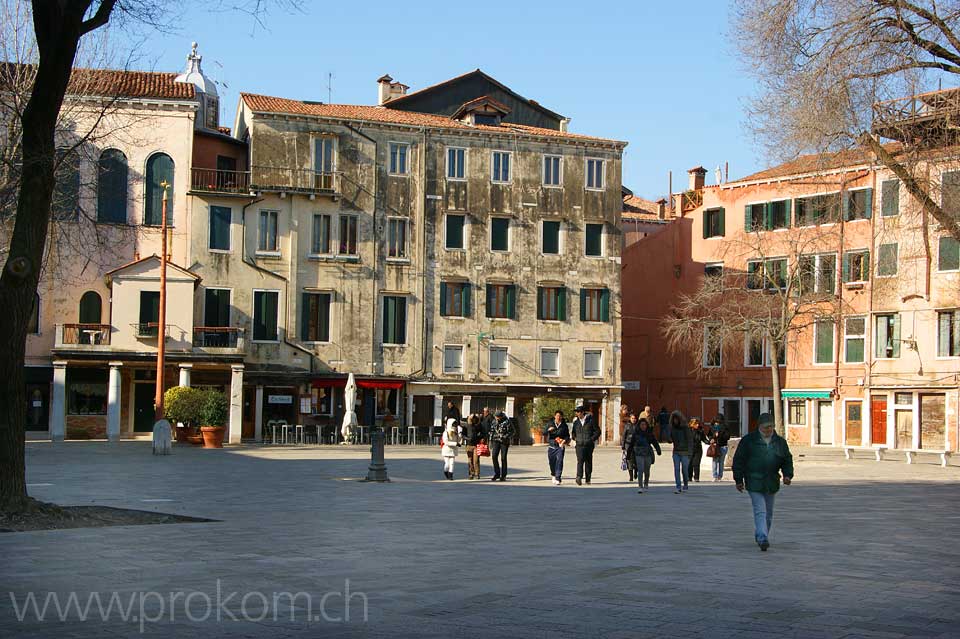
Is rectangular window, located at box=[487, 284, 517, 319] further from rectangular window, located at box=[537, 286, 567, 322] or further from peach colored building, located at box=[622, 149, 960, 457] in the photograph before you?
peach colored building, located at box=[622, 149, 960, 457]

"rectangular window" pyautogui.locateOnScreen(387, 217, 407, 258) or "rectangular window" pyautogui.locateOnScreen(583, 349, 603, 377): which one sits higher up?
"rectangular window" pyautogui.locateOnScreen(387, 217, 407, 258)

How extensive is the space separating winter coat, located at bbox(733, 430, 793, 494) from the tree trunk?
8901 millimetres

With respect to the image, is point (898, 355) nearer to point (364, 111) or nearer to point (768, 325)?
point (768, 325)

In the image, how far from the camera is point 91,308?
46281 millimetres

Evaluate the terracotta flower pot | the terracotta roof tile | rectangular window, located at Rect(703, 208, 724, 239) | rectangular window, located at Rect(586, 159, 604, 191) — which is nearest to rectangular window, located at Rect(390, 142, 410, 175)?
the terracotta roof tile

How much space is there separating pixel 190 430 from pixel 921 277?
2993 cm

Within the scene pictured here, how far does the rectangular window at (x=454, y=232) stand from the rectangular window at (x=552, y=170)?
439 centimetres

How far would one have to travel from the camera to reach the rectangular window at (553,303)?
2073 inches

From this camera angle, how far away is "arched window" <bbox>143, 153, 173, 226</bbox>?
1864 inches

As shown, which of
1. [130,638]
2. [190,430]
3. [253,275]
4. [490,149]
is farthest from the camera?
[490,149]

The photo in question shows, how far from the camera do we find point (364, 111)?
5347 centimetres

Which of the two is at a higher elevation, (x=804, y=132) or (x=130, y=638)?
(x=804, y=132)

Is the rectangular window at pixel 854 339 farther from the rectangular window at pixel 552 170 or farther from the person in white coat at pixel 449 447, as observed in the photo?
the person in white coat at pixel 449 447

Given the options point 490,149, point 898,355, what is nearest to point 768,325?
point 898,355
